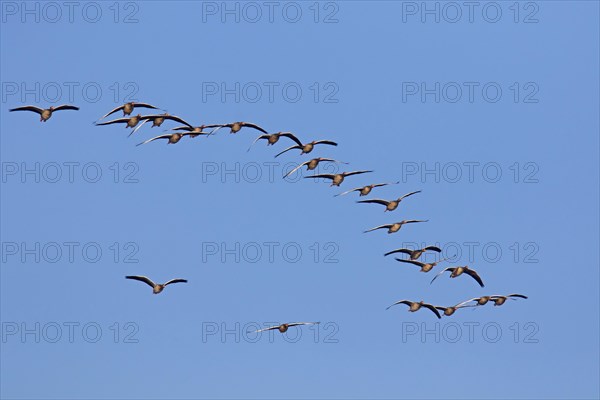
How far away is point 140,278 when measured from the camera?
83.9 meters

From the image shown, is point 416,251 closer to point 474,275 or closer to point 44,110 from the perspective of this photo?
point 474,275

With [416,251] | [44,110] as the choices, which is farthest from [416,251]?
[44,110]

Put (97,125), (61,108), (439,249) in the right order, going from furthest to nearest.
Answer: (439,249) → (61,108) → (97,125)

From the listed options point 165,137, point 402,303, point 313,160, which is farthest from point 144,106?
point 402,303

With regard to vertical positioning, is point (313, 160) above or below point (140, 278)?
above

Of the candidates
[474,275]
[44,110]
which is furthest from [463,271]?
[44,110]

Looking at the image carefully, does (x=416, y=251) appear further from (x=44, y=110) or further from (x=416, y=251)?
(x=44, y=110)

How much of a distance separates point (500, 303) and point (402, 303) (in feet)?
15.5

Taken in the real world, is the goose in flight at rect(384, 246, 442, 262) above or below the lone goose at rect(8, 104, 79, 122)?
below

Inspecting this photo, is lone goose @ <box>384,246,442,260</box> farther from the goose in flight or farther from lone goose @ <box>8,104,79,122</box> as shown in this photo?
lone goose @ <box>8,104,79,122</box>

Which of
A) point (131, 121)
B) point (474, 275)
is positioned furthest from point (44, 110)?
point (474, 275)

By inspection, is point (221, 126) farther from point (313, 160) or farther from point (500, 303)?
point (500, 303)

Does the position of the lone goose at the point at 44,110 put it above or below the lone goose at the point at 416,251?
above

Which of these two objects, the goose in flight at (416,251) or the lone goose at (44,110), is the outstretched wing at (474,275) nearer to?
the goose in flight at (416,251)
